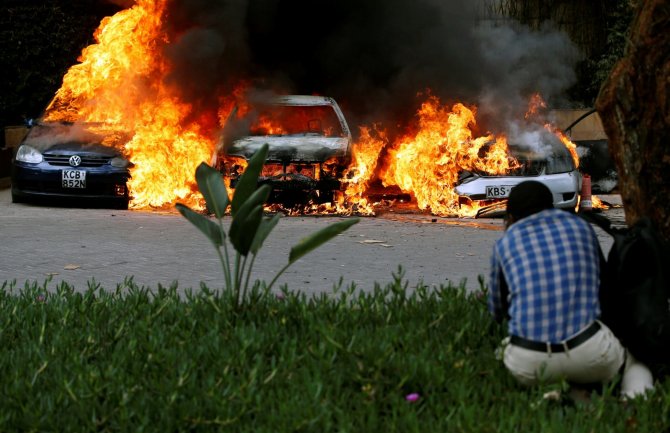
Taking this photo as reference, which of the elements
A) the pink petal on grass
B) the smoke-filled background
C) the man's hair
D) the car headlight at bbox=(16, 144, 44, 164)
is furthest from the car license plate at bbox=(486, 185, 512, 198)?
the pink petal on grass

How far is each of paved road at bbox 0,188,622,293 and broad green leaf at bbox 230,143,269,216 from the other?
1613 millimetres

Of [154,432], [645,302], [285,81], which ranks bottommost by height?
[154,432]

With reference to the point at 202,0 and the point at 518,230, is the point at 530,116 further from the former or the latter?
the point at 518,230

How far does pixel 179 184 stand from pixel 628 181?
9.50 m

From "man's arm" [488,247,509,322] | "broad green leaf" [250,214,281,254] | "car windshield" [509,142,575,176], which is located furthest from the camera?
"car windshield" [509,142,575,176]

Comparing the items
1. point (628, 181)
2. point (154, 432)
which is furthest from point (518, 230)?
point (154, 432)

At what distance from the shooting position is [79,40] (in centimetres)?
2122

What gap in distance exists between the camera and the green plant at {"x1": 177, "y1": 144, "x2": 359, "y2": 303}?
523cm

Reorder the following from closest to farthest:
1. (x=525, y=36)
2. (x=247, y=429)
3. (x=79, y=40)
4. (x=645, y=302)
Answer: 1. (x=247, y=429)
2. (x=645, y=302)
3. (x=525, y=36)
4. (x=79, y=40)

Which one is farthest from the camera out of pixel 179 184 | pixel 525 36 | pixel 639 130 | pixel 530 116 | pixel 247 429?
pixel 525 36

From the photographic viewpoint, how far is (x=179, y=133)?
1455 centimetres

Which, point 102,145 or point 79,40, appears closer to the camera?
point 102,145

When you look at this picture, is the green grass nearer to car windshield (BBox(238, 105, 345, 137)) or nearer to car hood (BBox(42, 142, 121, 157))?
car windshield (BBox(238, 105, 345, 137))

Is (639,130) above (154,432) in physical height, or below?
above
